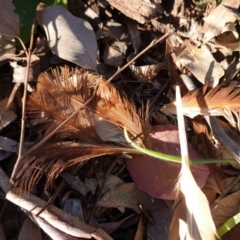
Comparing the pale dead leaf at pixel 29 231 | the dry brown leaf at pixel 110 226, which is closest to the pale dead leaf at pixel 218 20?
the dry brown leaf at pixel 110 226

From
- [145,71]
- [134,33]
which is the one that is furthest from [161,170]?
[134,33]

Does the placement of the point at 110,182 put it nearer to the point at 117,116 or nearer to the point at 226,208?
the point at 117,116

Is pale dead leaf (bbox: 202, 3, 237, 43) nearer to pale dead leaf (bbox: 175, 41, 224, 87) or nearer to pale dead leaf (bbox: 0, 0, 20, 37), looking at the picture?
pale dead leaf (bbox: 175, 41, 224, 87)

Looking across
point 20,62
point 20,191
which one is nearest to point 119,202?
point 20,191

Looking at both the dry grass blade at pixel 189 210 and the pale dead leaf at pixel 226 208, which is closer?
the dry grass blade at pixel 189 210

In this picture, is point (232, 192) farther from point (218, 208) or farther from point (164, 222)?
point (164, 222)

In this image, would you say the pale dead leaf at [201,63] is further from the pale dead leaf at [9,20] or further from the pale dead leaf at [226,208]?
the pale dead leaf at [9,20]
